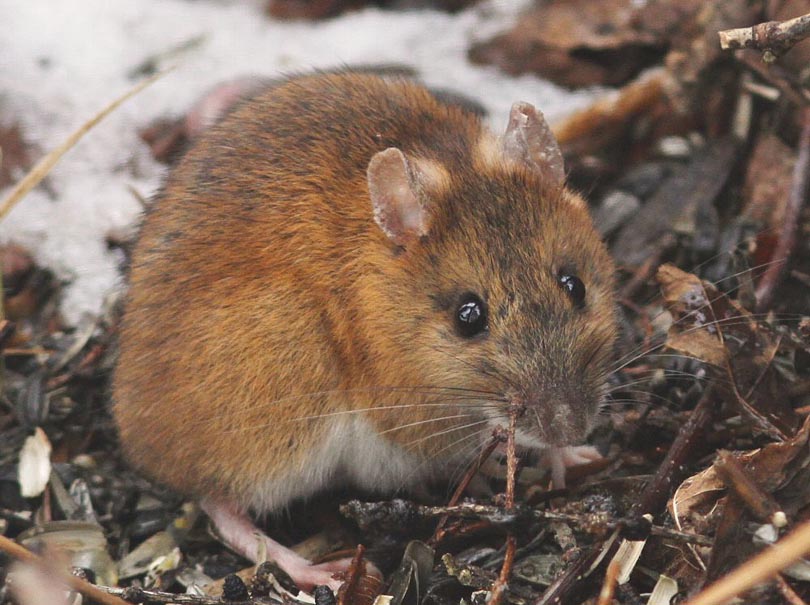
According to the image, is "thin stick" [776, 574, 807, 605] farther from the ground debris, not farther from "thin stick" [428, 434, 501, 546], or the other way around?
"thin stick" [428, 434, 501, 546]

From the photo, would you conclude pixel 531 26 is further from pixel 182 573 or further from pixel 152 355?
pixel 182 573

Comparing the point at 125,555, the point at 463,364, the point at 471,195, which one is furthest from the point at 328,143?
the point at 125,555

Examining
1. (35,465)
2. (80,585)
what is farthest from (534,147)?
(35,465)

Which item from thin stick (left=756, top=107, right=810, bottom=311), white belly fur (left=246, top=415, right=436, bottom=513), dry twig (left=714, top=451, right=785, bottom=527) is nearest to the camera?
dry twig (left=714, top=451, right=785, bottom=527)

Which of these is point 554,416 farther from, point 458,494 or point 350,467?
point 350,467

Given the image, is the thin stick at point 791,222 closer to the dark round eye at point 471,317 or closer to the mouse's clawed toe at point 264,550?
the dark round eye at point 471,317

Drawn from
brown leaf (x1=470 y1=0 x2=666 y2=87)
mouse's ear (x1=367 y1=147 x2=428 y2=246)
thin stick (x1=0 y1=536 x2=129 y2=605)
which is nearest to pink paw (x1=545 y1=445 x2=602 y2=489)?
mouse's ear (x1=367 y1=147 x2=428 y2=246)

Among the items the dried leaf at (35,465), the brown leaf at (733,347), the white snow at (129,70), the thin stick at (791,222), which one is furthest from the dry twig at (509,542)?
the white snow at (129,70)
